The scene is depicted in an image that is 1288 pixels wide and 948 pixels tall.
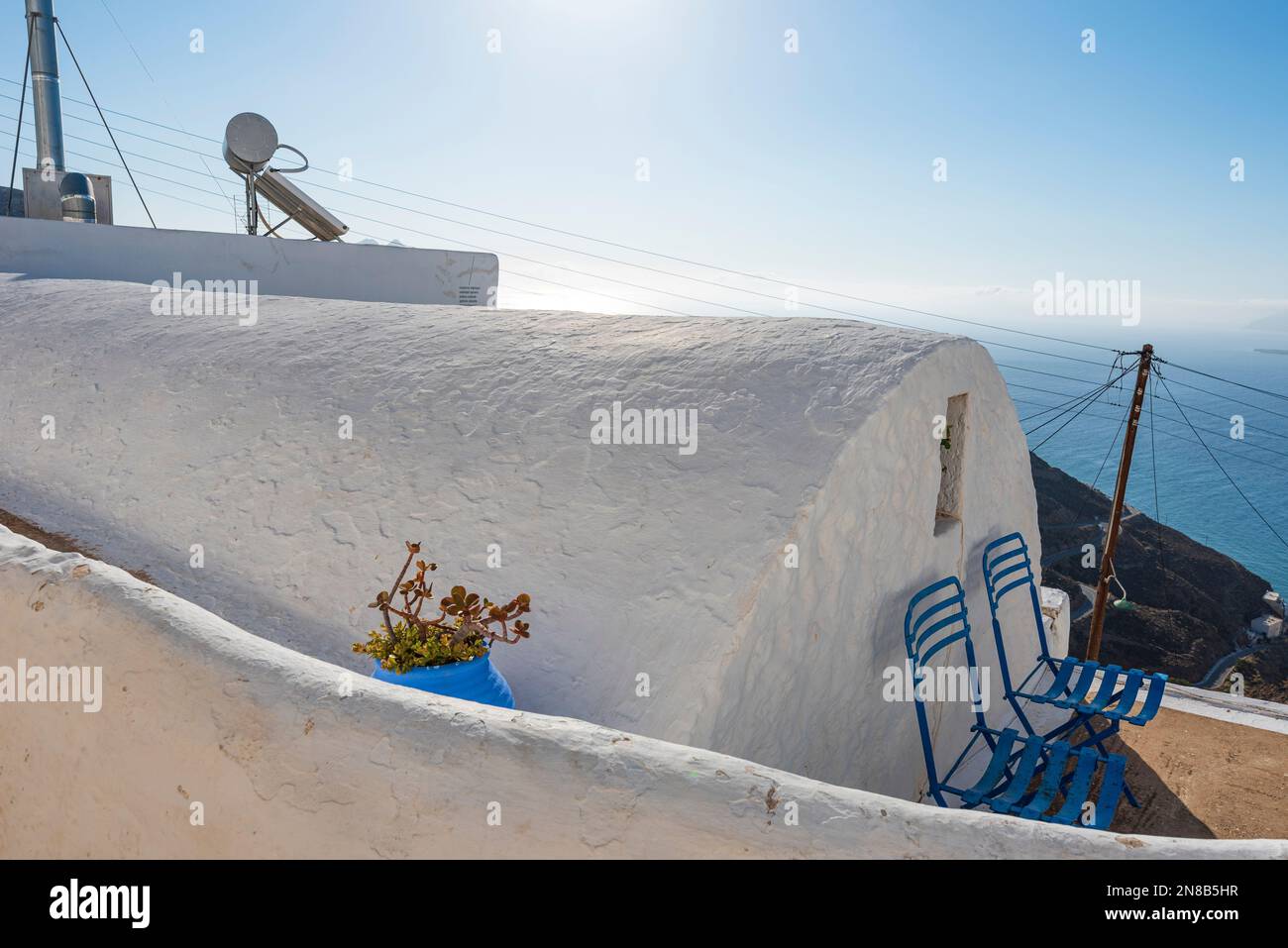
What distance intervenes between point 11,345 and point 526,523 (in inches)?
218

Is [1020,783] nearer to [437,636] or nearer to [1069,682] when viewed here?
[1069,682]

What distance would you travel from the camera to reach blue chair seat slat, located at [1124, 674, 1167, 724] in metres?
5.04

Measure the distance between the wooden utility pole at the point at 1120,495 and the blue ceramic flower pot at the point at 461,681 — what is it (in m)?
9.23

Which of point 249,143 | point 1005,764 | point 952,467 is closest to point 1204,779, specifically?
point 1005,764

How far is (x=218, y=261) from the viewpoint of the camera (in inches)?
419

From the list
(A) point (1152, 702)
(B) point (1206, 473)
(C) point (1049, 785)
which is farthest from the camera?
(B) point (1206, 473)

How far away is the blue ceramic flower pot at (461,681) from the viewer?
325 cm

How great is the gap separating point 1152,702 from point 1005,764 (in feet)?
3.45

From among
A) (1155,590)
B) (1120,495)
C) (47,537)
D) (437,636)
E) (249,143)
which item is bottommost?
(1155,590)

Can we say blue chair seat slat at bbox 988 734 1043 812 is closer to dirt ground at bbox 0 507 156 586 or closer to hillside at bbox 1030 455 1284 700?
dirt ground at bbox 0 507 156 586
